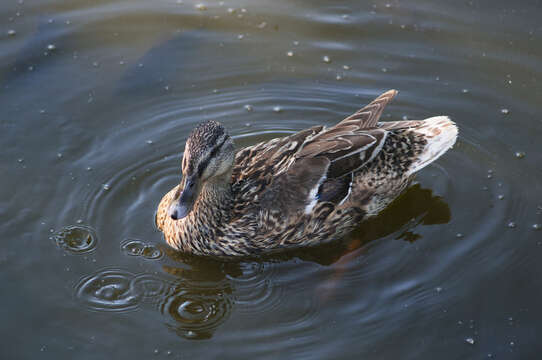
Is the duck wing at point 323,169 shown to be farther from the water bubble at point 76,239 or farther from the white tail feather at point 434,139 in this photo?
A: the water bubble at point 76,239

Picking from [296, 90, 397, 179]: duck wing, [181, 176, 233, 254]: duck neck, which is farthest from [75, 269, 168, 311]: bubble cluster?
[296, 90, 397, 179]: duck wing

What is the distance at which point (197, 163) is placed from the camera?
5469mm

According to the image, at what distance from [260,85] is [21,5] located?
147 inches

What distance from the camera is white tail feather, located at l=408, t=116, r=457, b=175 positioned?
655cm

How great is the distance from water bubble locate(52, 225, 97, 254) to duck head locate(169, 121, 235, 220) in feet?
3.85

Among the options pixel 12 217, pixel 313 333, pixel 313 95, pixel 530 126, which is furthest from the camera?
pixel 313 95

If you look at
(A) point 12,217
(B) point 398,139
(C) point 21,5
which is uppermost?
(C) point 21,5

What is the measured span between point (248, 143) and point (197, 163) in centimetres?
215

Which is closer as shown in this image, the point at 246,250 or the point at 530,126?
the point at 246,250

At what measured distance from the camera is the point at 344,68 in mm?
8484

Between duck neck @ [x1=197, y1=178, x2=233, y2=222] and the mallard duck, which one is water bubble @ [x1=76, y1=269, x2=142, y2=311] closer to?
the mallard duck

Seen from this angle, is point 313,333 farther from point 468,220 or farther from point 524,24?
point 524,24

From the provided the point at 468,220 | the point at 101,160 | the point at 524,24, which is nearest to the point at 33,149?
the point at 101,160

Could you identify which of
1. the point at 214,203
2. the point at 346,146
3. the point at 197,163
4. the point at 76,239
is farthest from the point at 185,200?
the point at 346,146
